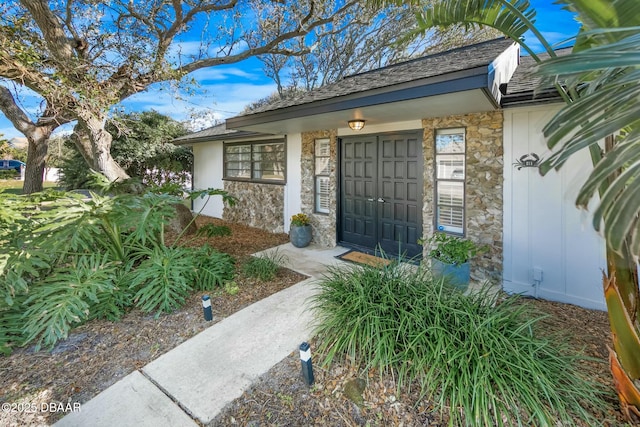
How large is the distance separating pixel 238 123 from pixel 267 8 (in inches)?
222

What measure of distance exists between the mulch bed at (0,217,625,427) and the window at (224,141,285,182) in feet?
15.3

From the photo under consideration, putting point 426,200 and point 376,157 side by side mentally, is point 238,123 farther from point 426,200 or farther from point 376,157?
point 426,200

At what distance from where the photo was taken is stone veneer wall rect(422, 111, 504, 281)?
4289mm

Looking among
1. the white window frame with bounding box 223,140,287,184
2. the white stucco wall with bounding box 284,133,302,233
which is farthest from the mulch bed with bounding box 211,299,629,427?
the white window frame with bounding box 223,140,287,184

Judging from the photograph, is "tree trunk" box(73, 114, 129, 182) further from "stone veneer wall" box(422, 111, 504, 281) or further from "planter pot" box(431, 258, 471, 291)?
"stone veneer wall" box(422, 111, 504, 281)

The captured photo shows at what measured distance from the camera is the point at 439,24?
3.17m

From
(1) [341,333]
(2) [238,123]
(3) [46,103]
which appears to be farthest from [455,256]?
(3) [46,103]

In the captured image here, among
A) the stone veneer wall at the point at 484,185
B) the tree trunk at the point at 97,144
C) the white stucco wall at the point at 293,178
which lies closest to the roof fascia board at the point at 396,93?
the stone veneer wall at the point at 484,185

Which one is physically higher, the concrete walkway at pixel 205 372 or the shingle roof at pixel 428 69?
the shingle roof at pixel 428 69

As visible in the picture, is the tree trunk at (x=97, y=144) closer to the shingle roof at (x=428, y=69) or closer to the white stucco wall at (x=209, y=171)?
the white stucco wall at (x=209, y=171)

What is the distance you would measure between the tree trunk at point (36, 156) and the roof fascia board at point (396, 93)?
232 inches

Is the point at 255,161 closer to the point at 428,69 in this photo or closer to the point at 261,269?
the point at 261,269

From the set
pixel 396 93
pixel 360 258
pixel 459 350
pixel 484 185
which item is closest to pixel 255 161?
pixel 360 258

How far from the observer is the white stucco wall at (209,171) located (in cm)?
973
